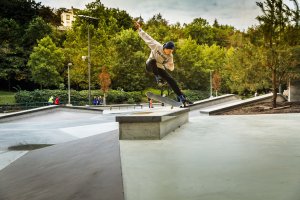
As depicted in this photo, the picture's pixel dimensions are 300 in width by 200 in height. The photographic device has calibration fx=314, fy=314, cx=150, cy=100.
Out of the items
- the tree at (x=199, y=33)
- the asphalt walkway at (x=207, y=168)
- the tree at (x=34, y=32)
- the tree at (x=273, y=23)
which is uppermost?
the tree at (x=199, y=33)

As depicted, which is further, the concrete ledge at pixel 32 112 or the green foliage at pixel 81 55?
the green foliage at pixel 81 55

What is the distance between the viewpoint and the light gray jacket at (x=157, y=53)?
31.5 ft

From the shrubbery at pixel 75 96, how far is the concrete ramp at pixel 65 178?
3205 cm

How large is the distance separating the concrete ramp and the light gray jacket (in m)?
3.98

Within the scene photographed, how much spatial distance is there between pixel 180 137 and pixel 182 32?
77.5m

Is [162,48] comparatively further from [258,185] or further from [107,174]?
[258,185]

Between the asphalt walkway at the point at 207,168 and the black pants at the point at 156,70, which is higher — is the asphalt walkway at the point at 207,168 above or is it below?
below

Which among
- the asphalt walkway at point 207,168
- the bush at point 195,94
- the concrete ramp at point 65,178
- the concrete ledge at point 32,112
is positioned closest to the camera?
the asphalt walkway at point 207,168

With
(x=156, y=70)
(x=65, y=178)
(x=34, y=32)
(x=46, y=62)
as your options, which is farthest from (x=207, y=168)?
(x=34, y=32)

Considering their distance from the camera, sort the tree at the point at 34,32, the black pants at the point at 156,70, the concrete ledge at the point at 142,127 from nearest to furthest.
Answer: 1. the concrete ledge at the point at 142,127
2. the black pants at the point at 156,70
3. the tree at the point at 34,32

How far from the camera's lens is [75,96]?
40594mm

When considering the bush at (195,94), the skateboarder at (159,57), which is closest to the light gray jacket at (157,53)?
the skateboarder at (159,57)

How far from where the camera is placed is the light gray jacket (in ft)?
31.5

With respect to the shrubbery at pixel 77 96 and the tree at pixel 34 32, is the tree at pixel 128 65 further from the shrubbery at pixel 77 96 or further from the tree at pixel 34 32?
the tree at pixel 34 32
